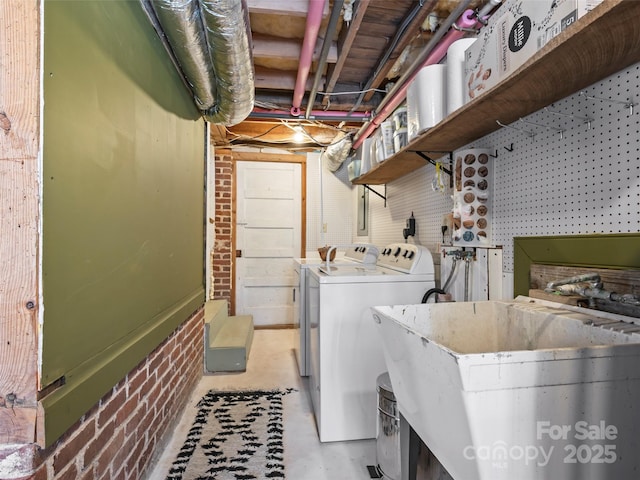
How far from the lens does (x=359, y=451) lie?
1790 millimetres

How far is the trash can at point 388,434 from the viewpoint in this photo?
147 cm

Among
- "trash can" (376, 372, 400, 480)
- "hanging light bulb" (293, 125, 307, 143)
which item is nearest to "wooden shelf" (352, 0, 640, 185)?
"trash can" (376, 372, 400, 480)

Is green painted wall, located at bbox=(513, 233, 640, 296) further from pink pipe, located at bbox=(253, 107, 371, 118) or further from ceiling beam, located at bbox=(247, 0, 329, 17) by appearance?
pink pipe, located at bbox=(253, 107, 371, 118)

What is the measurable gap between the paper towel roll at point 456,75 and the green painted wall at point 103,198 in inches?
52.7

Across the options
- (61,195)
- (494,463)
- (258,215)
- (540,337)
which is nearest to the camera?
(494,463)

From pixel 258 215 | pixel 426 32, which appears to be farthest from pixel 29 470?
pixel 258 215

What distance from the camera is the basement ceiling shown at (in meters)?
1.72

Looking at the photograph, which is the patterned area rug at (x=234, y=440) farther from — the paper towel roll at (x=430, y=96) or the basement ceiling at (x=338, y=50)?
the basement ceiling at (x=338, y=50)

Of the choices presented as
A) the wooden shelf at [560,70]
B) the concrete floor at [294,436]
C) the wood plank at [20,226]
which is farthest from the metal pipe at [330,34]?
the concrete floor at [294,436]

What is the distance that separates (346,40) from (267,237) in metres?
2.77

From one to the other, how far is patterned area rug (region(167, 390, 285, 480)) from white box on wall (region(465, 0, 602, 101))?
1968mm

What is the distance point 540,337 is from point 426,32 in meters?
1.82

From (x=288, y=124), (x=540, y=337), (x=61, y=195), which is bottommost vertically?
(x=540, y=337)

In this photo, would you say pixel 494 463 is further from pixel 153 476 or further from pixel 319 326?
pixel 153 476
